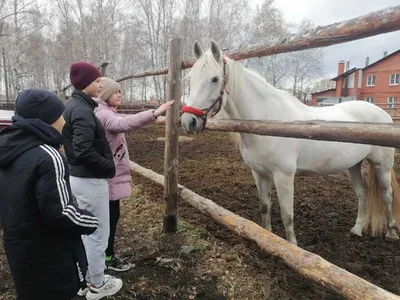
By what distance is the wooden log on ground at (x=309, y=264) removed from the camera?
188 cm

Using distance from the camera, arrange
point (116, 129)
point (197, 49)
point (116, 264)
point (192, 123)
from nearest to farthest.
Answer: point (116, 129), point (192, 123), point (116, 264), point (197, 49)

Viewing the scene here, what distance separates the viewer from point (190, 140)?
10.5 metres

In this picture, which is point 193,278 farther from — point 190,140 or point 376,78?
point 376,78

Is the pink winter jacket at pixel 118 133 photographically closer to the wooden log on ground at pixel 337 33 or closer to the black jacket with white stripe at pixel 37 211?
the black jacket with white stripe at pixel 37 211

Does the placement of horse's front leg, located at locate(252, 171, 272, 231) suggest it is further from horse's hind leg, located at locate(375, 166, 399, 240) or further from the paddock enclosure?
horse's hind leg, located at locate(375, 166, 399, 240)

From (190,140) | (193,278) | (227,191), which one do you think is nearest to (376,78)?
(190,140)

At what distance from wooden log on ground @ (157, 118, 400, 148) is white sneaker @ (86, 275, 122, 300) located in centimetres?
168

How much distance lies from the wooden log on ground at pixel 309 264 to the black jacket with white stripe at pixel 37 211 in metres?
1.64

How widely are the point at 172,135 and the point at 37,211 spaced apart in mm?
1861

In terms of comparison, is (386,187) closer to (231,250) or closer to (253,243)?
(253,243)

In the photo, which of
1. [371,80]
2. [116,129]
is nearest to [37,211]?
[116,129]

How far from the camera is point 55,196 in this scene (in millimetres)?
1473

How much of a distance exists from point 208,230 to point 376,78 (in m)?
40.4

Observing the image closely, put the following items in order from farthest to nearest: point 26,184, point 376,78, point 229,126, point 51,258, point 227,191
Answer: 1. point 376,78
2. point 227,191
3. point 229,126
4. point 51,258
5. point 26,184
